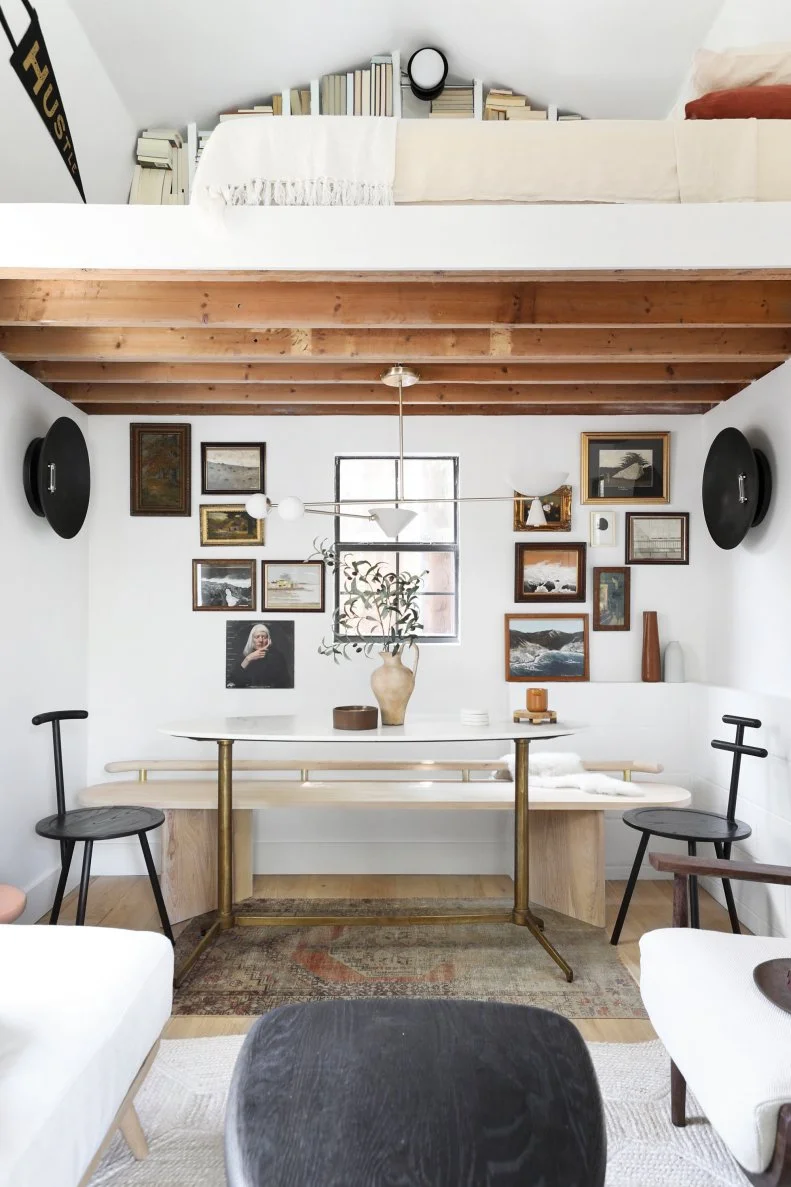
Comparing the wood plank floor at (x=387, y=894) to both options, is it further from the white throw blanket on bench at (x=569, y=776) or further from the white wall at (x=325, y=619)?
the white throw blanket on bench at (x=569, y=776)

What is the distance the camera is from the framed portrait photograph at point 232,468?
15.3 feet

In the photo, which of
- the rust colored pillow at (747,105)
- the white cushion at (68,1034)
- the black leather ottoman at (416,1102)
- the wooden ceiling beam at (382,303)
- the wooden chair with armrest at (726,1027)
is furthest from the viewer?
the wooden ceiling beam at (382,303)

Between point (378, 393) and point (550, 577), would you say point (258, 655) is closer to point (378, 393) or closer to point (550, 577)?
point (378, 393)

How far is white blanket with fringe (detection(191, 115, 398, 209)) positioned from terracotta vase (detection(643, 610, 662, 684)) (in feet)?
9.07

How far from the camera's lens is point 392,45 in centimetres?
483

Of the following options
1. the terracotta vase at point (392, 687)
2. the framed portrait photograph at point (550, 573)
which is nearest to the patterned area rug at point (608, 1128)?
Result: the terracotta vase at point (392, 687)

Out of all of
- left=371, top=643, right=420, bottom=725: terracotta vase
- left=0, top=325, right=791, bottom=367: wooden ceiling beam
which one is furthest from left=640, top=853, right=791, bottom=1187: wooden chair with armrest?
left=0, top=325, right=791, bottom=367: wooden ceiling beam

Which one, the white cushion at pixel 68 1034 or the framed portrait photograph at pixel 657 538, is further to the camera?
the framed portrait photograph at pixel 657 538

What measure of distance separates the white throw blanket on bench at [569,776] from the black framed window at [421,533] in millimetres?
897

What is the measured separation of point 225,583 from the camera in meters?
4.66

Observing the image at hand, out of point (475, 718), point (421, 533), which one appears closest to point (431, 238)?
point (475, 718)

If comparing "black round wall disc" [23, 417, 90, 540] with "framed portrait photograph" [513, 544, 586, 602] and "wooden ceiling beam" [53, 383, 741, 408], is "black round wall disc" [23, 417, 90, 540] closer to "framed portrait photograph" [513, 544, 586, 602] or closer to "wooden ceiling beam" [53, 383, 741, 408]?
"wooden ceiling beam" [53, 383, 741, 408]

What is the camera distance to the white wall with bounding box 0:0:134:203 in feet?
10.8

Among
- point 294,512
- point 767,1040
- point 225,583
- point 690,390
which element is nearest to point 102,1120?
point 767,1040
